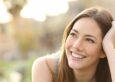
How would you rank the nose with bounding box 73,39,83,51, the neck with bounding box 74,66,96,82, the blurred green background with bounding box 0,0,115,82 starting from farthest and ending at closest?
the blurred green background with bounding box 0,0,115,82
the neck with bounding box 74,66,96,82
the nose with bounding box 73,39,83,51

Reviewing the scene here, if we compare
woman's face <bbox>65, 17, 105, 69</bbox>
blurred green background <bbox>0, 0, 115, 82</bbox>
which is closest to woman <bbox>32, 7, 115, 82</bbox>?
woman's face <bbox>65, 17, 105, 69</bbox>

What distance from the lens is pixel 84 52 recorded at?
2650mm

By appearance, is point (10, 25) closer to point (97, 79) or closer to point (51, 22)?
point (51, 22)

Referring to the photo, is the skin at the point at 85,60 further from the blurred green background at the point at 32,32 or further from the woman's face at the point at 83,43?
the blurred green background at the point at 32,32

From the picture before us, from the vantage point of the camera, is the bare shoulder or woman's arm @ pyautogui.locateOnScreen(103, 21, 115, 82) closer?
woman's arm @ pyautogui.locateOnScreen(103, 21, 115, 82)

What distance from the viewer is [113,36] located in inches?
107

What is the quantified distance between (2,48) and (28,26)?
55cm

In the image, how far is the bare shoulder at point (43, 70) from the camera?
281cm

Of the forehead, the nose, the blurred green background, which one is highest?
the forehead

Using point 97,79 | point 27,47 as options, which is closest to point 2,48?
point 27,47

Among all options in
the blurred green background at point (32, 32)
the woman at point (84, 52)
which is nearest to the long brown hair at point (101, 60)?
the woman at point (84, 52)

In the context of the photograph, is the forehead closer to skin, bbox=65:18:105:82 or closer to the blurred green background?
skin, bbox=65:18:105:82

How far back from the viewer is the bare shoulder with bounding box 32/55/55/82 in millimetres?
2814

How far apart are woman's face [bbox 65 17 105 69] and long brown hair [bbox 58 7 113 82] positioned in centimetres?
3
